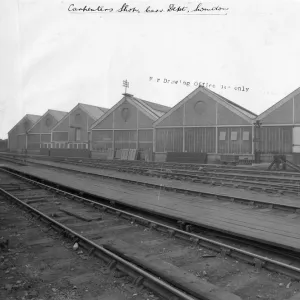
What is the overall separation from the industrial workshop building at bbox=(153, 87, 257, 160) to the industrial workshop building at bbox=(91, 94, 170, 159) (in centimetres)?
206

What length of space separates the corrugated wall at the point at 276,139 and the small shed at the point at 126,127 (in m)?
12.6

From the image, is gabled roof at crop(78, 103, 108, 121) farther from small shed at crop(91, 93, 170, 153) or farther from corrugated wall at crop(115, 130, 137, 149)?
corrugated wall at crop(115, 130, 137, 149)

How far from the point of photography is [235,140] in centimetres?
2944

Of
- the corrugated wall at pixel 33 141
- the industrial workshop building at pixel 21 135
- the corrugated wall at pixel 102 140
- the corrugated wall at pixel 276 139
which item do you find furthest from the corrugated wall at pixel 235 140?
the industrial workshop building at pixel 21 135

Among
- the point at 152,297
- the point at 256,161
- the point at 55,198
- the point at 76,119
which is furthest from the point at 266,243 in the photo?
the point at 76,119

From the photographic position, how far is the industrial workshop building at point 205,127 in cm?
2930

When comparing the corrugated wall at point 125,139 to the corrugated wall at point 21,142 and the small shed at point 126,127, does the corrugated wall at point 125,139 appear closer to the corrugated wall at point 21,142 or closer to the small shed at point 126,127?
the small shed at point 126,127

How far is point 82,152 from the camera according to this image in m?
41.2

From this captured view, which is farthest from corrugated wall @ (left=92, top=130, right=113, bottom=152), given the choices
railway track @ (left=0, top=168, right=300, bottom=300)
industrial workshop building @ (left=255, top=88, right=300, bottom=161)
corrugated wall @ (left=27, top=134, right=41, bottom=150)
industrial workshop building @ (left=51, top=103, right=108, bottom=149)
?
railway track @ (left=0, top=168, right=300, bottom=300)

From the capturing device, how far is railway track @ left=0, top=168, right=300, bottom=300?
439 centimetres

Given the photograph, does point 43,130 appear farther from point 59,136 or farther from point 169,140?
point 169,140

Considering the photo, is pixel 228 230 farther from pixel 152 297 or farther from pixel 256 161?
pixel 256 161

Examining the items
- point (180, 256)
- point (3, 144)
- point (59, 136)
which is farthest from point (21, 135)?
point (180, 256)

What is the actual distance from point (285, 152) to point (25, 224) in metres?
23.9
